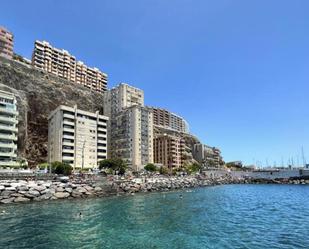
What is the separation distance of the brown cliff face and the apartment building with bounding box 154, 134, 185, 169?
43.6m

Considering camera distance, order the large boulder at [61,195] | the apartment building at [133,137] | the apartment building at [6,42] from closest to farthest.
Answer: the large boulder at [61,195]
the apartment building at [133,137]
the apartment building at [6,42]

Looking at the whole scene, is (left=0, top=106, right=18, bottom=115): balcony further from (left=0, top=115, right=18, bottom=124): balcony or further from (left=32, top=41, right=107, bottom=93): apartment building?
(left=32, top=41, right=107, bottom=93): apartment building

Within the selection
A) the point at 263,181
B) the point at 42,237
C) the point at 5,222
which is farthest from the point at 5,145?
the point at 263,181

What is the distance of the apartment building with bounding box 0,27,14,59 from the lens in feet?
529

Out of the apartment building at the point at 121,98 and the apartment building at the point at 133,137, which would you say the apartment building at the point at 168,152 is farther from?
the apartment building at the point at 133,137

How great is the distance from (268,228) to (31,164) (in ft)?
341

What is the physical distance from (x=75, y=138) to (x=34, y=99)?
31.5 meters

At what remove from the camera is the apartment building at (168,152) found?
177 metres

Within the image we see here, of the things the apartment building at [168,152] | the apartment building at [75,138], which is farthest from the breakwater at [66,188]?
the apartment building at [168,152]

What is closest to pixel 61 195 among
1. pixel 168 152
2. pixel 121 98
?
pixel 121 98

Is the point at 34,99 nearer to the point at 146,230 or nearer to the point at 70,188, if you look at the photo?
the point at 70,188

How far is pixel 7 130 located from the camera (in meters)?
100

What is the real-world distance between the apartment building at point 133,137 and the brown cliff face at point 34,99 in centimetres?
2321

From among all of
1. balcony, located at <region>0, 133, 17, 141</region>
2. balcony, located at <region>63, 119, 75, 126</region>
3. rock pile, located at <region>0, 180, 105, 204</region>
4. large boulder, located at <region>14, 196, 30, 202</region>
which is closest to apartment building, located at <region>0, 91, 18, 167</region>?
balcony, located at <region>0, 133, 17, 141</region>
